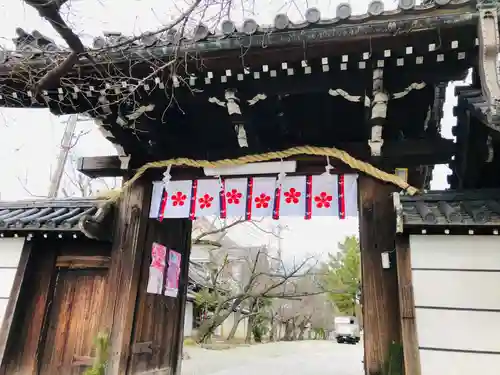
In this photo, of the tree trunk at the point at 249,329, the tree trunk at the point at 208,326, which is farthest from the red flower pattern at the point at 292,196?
the tree trunk at the point at 249,329

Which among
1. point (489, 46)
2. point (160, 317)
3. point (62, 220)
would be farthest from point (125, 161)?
point (489, 46)

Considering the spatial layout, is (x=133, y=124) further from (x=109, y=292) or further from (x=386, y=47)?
(x=386, y=47)

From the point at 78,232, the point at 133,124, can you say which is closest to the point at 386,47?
the point at 133,124

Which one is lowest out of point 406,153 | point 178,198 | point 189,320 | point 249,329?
point 249,329

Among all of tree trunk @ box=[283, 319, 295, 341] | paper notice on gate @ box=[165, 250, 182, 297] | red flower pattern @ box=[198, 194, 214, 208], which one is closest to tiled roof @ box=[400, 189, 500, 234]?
red flower pattern @ box=[198, 194, 214, 208]

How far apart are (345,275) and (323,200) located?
88.1 feet

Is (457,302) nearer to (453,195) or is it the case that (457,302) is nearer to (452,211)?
(452,211)

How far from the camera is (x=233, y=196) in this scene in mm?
5246

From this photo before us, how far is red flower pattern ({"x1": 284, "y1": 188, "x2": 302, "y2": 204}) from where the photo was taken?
499cm

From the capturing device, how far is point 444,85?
4.20m

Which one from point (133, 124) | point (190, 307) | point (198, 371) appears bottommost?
point (198, 371)

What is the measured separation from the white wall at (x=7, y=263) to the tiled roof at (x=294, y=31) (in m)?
2.42

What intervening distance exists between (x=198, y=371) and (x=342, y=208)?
785cm

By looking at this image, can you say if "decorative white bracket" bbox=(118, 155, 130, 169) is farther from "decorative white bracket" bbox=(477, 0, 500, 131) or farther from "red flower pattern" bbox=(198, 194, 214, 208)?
"decorative white bracket" bbox=(477, 0, 500, 131)
